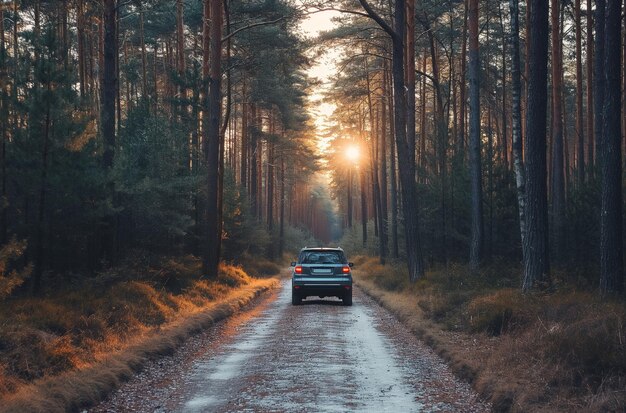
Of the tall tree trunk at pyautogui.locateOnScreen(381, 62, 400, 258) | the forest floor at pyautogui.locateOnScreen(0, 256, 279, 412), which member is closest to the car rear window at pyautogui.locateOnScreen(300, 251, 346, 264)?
the forest floor at pyautogui.locateOnScreen(0, 256, 279, 412)

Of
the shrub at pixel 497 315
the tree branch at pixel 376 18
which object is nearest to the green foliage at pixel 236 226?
the tree branch at pixel 376 18

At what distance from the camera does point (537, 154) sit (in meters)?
15.0

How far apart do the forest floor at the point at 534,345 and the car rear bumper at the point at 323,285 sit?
4.15 m

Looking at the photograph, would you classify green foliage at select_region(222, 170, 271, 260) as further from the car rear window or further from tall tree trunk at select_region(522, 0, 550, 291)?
tall tree trunk at select_region(522, 0, 550, 291)

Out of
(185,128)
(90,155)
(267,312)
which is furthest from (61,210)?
(185,128)

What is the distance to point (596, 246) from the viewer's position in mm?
20859

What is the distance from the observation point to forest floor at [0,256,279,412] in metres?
7.99

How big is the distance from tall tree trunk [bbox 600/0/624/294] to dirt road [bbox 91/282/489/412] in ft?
13.5

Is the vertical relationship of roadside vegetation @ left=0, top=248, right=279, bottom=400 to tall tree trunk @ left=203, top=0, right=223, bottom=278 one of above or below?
below

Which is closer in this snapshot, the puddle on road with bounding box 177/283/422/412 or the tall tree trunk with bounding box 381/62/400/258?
the puddle on road with bounding box 177/283/422/412

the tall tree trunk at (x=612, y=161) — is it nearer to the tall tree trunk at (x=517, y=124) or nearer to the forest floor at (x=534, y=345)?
the forest floor at (x=534, y=345)

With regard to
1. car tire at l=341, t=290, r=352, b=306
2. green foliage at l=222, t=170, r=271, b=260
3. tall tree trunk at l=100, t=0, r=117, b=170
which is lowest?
car tire at l=341, t=290, r=352, b=306

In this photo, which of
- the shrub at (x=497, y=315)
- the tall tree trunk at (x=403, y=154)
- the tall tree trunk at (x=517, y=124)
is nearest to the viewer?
the shrub at (x=497, y=315)

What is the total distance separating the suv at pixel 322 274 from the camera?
69.2ft
